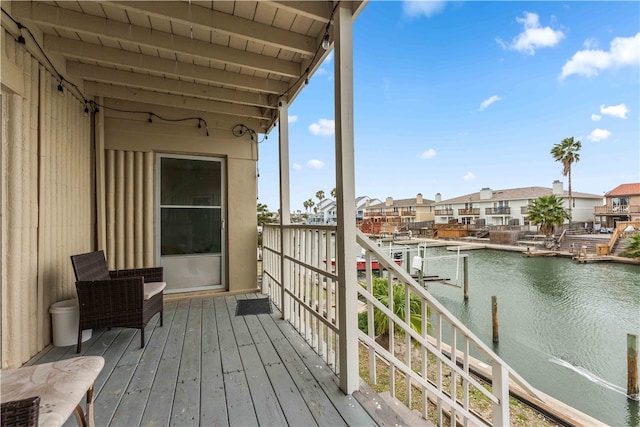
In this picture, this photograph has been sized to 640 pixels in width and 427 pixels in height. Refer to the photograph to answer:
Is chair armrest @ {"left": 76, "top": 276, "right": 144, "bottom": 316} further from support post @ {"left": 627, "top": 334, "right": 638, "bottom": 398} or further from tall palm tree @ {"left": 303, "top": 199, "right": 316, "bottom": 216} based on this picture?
tall palm tree @ {"left": 303, "top": 199, "right": 316, "bottom": 216}

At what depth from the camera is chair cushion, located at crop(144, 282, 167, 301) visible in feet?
7.98

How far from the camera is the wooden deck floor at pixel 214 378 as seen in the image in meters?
1.45

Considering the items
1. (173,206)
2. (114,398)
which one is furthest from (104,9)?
(114,398)

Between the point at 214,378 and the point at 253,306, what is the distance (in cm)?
156

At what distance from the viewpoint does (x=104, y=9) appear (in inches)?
75.9

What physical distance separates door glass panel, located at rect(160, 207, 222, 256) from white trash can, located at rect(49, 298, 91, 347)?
1415 millimetres

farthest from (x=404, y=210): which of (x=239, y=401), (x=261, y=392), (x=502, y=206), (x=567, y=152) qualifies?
(x=239, y=401)

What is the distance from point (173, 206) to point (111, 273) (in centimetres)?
117

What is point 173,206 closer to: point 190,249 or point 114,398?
point 190,249

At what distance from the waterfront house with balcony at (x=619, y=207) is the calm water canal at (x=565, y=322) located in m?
11.9

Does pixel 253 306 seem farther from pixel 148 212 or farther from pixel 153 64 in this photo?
pixel 153 64

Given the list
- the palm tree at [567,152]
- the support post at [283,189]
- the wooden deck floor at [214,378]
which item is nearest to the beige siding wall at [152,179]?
the support post at [283,189]

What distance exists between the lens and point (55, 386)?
3.34 ft

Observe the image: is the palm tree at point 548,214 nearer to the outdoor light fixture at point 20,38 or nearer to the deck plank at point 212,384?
the deck plank at point 212,384
